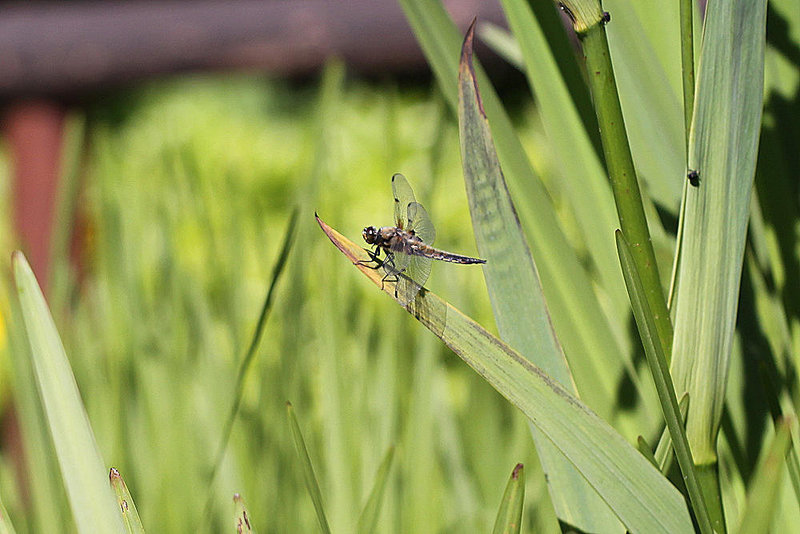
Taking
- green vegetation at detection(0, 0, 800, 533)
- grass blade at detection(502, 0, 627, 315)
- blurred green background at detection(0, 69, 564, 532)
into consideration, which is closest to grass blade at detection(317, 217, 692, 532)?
green vegetation at detection(0, 0, 800, 533)

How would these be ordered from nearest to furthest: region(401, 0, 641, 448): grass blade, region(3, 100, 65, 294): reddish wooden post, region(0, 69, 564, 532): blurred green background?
region(401, 0, 641, 448): grass blade < region(0, 69, 564, 532): blurred green background < region(3, 100, 65, 294): reddish wooden post

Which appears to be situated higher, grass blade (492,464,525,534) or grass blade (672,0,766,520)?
grass blade (672,0,766,520)

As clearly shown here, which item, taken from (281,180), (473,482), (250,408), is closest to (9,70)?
(281,180)

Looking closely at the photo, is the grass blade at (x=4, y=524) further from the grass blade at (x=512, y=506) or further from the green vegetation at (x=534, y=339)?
the grass blade at (x=512, y=506)

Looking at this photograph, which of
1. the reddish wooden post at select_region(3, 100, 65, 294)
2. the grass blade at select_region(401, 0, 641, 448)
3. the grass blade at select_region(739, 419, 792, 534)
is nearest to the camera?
the grass blade at select_region(739, 419, 792, 534)

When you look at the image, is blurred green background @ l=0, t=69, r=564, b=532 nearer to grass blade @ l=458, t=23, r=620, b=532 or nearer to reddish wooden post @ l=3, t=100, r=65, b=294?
grass blade @ l=458, t=23, r=620, b=532

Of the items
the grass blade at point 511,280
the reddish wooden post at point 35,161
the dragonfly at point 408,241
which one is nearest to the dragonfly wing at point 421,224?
the dragonfly at point 408,241

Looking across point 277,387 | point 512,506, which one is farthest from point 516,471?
point 277,387

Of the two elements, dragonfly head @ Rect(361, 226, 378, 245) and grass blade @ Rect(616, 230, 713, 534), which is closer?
grass blade @ Rect(616, 230, 713, 534)
